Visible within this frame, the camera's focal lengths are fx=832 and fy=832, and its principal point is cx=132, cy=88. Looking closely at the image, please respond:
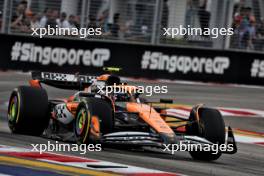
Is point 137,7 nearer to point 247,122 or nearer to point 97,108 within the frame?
point 247,122

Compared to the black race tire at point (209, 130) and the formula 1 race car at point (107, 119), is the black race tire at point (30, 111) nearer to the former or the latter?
the formula 1 race car at point (107, 119)

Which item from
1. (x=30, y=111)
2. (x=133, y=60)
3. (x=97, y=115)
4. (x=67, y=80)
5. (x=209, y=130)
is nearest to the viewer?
(x=97, y=115)

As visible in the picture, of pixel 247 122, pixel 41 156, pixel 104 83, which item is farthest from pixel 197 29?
pixel 41 156

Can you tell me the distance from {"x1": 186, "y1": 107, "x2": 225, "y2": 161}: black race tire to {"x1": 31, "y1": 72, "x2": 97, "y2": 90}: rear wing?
2078 millimetres

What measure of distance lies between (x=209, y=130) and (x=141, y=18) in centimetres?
1295

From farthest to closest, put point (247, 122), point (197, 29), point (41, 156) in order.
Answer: point (197, 29) < point (247, 122) < point (41, 156)

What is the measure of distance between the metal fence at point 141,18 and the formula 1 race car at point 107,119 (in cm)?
1099

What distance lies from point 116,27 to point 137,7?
0.87m

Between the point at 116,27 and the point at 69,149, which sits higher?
the point at 116,27

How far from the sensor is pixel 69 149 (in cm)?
1046

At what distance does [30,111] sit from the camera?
11695 mm

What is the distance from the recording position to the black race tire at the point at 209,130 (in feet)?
35.2

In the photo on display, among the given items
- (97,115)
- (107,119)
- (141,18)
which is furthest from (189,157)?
(141,18)

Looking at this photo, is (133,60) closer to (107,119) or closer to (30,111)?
(30,111)
